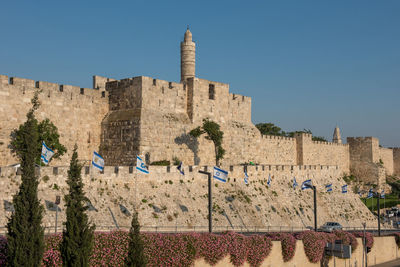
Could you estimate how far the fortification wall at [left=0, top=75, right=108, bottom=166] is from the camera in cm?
3148

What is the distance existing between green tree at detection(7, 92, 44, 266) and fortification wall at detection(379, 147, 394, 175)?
6825cm

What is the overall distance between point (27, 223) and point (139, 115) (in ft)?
68.5

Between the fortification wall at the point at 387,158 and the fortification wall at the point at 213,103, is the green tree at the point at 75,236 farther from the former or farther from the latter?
the fortification wall at the point at 387,158

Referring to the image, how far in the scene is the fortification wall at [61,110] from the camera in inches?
1240

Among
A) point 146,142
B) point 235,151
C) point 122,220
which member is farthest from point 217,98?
point 122,220

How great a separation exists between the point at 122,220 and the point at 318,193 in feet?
78.9

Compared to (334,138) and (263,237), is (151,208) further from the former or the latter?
(334,138)

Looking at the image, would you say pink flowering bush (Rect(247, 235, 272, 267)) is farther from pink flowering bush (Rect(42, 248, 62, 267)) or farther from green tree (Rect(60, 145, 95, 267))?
pink flowering bush (Rect(42, 248, 62, 267))

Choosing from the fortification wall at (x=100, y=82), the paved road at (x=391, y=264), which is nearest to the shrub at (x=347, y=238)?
the paved road at (x=391, y=264)

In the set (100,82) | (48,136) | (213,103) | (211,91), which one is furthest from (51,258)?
(211,91)

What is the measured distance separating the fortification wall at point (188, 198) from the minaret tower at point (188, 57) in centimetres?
978

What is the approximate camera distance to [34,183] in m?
15.4

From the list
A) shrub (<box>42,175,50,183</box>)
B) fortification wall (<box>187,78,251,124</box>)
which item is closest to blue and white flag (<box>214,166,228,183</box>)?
shrub (<box>42,175,50,183</box>)

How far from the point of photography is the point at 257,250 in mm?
21969
